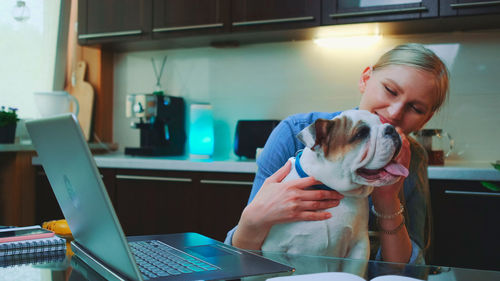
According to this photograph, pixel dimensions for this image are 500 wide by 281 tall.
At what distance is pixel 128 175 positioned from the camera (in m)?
2.67

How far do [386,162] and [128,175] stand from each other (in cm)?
202

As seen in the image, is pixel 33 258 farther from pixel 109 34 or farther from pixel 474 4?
pixel 109 34

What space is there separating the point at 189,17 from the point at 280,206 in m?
2.04

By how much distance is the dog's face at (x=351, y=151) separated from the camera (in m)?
0.88

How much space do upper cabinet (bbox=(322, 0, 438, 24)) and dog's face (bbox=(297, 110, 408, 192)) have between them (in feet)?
5.16

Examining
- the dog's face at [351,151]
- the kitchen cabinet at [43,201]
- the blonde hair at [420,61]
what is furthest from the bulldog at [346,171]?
the kitchen cabinet at [43,201]

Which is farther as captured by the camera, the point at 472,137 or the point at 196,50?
the point at 196,50

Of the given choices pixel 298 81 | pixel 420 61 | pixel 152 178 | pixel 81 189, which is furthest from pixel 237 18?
pixel 81 189

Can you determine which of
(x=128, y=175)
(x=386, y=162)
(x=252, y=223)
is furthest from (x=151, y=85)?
(x=386, y=162)

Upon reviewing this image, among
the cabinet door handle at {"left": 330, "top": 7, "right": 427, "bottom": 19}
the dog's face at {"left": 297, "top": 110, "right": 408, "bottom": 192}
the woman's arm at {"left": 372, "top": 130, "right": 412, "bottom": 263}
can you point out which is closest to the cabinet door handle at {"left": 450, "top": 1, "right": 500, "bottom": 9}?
the cabinet door handle at {"left": 330, "top": 7, "right": 427, "bottom": 19}

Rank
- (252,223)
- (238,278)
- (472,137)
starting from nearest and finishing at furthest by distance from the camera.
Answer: (238,278), (252,223), (472,137)

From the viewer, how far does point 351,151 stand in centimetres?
91

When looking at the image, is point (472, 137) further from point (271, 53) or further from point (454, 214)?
point (271, 53)

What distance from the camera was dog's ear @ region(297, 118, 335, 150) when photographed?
2.93 feet
